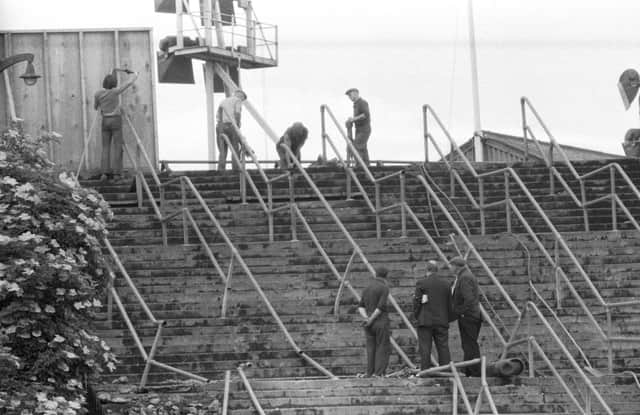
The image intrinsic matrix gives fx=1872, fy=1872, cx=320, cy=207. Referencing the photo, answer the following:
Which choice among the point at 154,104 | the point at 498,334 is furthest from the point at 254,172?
the point at 498,334

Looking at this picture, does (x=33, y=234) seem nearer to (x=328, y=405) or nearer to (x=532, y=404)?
(x=328, y=405)

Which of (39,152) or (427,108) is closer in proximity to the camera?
(39,152)

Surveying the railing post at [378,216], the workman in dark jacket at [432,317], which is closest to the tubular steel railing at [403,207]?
the railing post at [378,216]

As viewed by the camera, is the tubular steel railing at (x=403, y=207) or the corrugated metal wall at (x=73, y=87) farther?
the corrugated metal wall at (x=73, y=87)

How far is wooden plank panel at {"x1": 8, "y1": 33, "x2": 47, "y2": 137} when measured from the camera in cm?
2866

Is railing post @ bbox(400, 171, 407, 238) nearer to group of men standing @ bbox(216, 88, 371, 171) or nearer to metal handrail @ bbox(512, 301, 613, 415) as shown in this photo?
group of men standing @ bbox(216, 88, 371, 171)

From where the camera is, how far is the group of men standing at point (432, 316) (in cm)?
1969

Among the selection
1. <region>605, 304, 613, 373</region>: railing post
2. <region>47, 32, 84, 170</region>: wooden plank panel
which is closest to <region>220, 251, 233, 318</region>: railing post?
<region>605, 304, 613, 373</region>: railing post

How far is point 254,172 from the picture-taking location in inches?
1093

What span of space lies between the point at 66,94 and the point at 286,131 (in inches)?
135

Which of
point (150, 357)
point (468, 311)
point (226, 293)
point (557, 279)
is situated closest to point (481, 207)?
point (557, 279)

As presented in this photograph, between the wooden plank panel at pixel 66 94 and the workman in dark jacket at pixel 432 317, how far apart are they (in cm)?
1015

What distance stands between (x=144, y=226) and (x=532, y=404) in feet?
25.7

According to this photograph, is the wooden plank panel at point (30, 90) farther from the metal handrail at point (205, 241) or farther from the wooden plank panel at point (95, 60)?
the metal handrail at point (205, 241)
